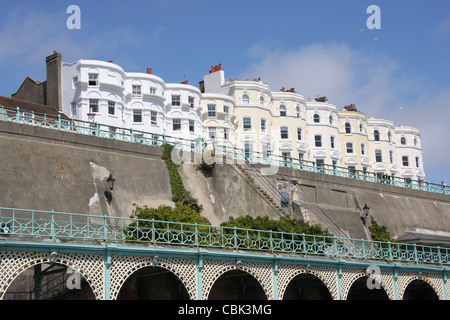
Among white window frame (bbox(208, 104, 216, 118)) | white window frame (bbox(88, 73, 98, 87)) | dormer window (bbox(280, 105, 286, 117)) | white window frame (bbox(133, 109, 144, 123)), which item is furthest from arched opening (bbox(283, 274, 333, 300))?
dormer window (bbox(280, 105, 286, 117))

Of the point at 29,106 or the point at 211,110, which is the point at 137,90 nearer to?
the point at 211,110

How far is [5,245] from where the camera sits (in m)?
19.1

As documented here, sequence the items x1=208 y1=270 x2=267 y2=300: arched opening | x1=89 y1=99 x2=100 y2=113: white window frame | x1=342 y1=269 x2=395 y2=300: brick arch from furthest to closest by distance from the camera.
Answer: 1. x1=89 y1=99 x2=100 y2=113: white window frame
2. x1=208 y1=270 x2=267 y2=300: arched opening
3. x1=342 y1=269 x2=395 y2=300: brick arch

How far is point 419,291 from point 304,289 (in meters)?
7.88

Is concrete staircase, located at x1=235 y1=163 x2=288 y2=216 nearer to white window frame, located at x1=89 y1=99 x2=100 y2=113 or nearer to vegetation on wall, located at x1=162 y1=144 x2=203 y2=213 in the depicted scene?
vegetation on wall, located at x1=162 y1=144 x2=203 y2=213

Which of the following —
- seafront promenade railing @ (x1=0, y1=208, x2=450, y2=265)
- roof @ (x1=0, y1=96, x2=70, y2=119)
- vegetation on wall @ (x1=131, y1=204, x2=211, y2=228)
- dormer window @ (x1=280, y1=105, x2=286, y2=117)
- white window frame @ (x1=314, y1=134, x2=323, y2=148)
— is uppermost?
dormer window @ (x1=280, y1=105, x2=286, y2=117)

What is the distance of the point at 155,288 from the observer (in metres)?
27.2

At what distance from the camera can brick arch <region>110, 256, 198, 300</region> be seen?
21.4m

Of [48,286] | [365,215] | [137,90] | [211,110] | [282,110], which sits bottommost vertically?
[48,286]

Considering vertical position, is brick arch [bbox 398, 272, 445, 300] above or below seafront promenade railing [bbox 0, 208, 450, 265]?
below

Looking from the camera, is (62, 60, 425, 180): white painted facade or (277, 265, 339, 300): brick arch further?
(62, 60, 425, 180): white painted facade

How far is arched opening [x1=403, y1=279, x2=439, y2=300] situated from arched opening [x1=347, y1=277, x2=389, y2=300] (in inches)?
130

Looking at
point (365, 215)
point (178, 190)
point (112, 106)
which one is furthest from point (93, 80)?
point (365, 215)
